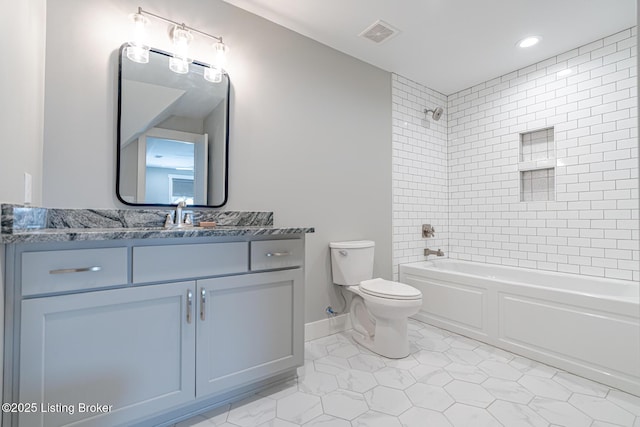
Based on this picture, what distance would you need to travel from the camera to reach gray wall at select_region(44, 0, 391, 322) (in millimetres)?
1540

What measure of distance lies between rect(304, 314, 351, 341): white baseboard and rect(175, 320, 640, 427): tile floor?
24cm

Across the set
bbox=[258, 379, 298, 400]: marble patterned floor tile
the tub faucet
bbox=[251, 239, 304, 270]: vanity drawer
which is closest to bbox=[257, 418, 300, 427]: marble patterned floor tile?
bbox=[258, 379, 298, 400]: marble patterned floor tile

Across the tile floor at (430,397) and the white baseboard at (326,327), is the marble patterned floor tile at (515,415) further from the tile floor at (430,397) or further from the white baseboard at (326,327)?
the white baseboard at (326,327)

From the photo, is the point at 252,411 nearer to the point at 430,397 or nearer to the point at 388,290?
the point at 430,397

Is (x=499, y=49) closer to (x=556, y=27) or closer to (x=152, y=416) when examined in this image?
(x=556, y=27)

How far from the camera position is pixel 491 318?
2.33 m

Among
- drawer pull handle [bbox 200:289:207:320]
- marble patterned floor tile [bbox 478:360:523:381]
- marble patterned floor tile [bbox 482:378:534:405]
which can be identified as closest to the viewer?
drawer pull handle [bbox 200:289:207:320]

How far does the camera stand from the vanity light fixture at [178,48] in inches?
65.6

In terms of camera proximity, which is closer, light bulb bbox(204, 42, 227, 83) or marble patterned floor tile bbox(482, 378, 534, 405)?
marble patterned floor tile bbox(482, 378, 534, 405)

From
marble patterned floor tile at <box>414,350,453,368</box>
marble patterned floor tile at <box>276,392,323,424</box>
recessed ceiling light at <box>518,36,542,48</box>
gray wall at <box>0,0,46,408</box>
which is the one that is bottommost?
marble patterned floor tile at <box>414,350,453,368</box>

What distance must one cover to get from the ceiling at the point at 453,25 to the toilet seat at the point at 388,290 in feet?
6.47

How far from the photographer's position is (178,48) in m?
1.81

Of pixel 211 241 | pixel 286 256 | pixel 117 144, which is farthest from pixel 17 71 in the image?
pixel 286 256

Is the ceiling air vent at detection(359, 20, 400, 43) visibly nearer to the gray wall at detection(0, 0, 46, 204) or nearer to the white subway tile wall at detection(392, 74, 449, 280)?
the white subway tile wall at detection(392, 74, 449, 280)
